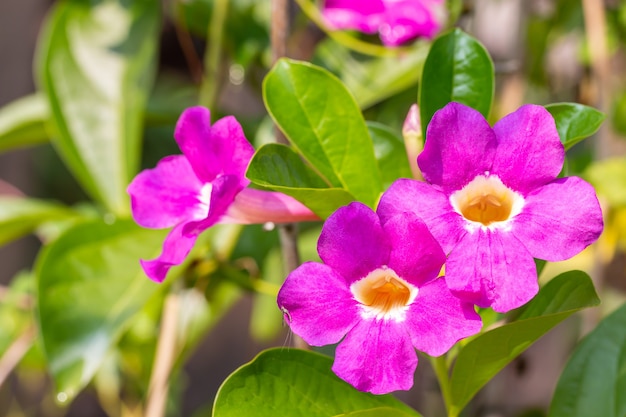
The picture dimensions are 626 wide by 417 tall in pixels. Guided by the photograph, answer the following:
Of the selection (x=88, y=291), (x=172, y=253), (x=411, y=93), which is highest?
(x=172, y=253)

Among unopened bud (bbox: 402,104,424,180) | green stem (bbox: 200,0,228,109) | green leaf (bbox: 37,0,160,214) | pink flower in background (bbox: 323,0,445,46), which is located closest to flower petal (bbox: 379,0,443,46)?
pink flower in background (bbox: 323,0,445,46)

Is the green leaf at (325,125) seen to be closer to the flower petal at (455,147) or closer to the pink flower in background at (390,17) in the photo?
the flower petal at (455,147)

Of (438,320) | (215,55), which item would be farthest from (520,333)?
(215,55)

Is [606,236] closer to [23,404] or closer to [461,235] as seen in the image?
[461,235]

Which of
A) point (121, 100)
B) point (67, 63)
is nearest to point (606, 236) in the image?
point (121, 100)

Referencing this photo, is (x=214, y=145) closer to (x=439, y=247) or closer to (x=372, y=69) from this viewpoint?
(x=439, y=247)

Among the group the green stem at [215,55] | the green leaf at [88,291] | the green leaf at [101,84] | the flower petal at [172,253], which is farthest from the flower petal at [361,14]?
the flower petal at [172,253]
